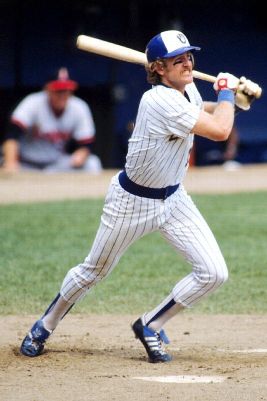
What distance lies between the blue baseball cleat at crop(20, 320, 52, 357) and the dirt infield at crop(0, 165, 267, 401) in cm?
6

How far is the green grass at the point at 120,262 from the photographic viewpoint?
7633 millimetres

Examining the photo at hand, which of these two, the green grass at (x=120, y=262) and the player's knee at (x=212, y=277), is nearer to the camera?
the player's knee at (x=212, y=277)

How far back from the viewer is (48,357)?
5836 mm

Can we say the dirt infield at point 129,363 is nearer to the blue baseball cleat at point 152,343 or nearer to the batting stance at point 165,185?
the blue baseball cleat at point 152,343

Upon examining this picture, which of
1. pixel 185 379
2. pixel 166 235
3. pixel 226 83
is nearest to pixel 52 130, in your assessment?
pixel 166 235

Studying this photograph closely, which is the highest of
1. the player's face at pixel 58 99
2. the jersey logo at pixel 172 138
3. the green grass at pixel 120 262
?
the jersey logo at pixel 172 138

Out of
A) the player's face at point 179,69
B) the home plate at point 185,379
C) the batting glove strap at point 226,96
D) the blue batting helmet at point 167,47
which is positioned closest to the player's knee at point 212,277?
the home plate at point 185,379

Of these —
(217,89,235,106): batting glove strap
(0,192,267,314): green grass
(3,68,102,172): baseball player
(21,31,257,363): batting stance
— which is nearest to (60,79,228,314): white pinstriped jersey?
(21,31,257,363): batting stance

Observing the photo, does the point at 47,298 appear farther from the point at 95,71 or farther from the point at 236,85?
the point at 95,71

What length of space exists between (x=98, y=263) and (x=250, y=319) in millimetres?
1715

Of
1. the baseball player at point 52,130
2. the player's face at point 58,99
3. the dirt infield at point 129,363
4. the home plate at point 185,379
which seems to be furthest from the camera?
the baseball player at point 52,130

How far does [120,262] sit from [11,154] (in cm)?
477

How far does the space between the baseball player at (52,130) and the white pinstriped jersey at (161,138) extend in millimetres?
7436

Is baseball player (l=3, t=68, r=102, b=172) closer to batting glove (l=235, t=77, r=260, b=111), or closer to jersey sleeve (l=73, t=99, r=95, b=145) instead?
jersey sleeve (l=73, t=99, r=95, b=145)
